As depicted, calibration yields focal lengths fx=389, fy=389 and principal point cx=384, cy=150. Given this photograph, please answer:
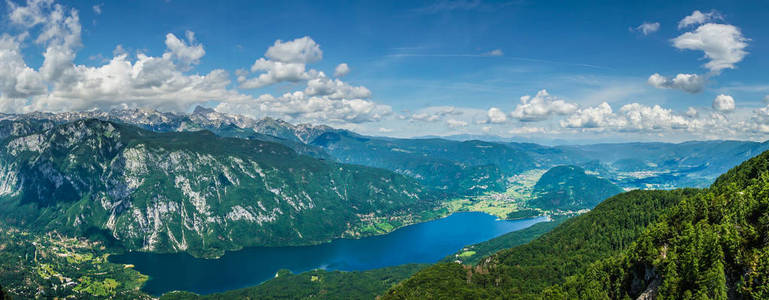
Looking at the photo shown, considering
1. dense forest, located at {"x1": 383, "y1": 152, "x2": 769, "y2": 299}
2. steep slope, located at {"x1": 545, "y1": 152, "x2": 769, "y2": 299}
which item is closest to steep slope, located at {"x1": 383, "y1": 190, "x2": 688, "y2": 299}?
dense forest, located at {"x1": 383, "y1": 152, "x2": 769, "y2": 299}

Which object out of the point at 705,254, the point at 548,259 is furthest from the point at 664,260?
the point at 548,259

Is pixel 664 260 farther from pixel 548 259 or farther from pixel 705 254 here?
pixel 548 259

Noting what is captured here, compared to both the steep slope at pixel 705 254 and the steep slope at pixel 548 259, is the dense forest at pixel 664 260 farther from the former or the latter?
the steep slope at pixel 548 259

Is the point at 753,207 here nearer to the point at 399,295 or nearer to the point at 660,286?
the point at 660,286

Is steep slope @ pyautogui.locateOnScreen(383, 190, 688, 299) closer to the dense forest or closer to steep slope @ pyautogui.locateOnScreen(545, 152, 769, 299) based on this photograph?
the dense forest

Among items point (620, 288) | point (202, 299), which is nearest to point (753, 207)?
point (620, 288)

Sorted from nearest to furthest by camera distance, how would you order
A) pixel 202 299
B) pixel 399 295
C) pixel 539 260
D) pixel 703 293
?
pixel 703 293 → pixel 399 295 → pixel 539 260 → pixel 202 299
